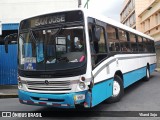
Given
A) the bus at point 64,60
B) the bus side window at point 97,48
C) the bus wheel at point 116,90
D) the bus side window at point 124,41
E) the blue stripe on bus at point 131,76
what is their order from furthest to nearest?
the blue stripe on bus at point 131,76
the bus side window at point 124,41
the bus wheel at point 116,90
the bus side window at point 97,48
the bus at point 64,60

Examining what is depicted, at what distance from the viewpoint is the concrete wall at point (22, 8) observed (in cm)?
1805

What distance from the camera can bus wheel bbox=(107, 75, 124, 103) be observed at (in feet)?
29.3

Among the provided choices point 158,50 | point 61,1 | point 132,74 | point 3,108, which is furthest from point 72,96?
point 158,50

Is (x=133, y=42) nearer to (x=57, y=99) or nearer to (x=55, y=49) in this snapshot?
(x=55, y=49)

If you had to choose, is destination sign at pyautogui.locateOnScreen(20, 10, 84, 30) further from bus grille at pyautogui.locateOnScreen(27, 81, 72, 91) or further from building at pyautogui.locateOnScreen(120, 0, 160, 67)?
building at pyautogui.locateOnScreen(120, 0, 160, 67)

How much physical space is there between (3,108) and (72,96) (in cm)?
367

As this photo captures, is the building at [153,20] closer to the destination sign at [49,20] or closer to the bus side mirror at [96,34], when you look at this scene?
the bus side mirror at [96,34]

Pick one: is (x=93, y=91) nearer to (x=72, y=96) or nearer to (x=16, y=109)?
(x=72, y=96)

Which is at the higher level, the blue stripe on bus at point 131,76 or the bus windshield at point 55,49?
the bus windshield at point 55,49

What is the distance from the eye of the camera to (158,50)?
33031 mm

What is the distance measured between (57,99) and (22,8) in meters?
12.7

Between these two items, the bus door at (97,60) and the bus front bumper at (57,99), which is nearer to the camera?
the bus front bumper at (57,99)

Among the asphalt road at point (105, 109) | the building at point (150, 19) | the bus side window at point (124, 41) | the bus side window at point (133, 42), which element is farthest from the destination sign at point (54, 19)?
the building at point (150, 19)

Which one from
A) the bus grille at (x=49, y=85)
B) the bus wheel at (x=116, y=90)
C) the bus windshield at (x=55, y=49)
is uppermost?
the bus windshield at (x=55, y=49)
